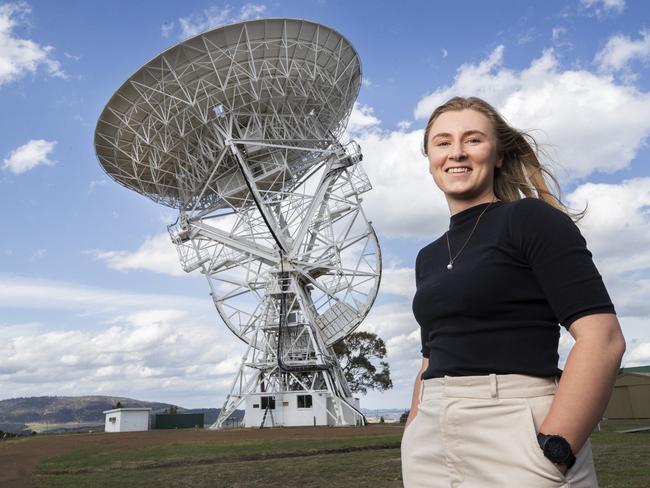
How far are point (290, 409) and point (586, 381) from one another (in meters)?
33.0

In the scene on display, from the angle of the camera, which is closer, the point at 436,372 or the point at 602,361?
the point at 602,361

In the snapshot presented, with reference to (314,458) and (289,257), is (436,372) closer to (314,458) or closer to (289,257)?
(314,458)

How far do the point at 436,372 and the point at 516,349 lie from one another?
0.35 meters

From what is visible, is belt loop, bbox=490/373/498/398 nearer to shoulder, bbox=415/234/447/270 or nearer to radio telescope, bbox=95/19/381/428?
shoulder, bbox=415/234/447/270

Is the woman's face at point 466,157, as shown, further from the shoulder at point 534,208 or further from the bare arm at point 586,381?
the bare arm at point 586,381

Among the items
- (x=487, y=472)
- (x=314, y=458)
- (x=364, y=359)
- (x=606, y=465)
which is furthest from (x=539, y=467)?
(x=364, y=359)

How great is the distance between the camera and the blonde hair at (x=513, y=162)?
2.55 meters

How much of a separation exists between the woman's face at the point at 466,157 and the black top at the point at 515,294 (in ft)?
0.59

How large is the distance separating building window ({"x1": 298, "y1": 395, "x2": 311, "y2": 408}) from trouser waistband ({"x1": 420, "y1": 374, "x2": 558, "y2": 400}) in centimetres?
3234

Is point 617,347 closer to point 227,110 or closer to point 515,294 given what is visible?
point 515,294

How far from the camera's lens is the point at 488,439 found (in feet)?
6.46

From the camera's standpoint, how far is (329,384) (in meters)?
33.7

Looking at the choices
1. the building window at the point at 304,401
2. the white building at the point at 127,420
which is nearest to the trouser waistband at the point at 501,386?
the building window at the point at 304,401

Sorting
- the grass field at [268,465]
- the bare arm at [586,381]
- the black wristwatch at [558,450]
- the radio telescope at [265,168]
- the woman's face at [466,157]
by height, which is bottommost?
the grass field at [268,465]
